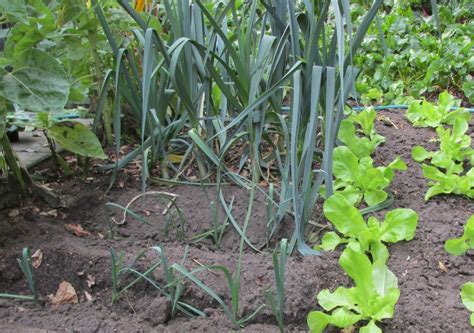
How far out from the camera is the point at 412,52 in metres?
3.21

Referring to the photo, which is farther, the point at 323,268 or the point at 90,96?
the point at 90,96

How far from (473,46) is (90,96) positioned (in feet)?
6.56

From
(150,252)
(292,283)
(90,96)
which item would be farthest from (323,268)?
(90,96)

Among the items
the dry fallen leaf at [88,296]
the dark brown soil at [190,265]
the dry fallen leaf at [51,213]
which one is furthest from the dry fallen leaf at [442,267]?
the dry fallen leaf at [51,213]

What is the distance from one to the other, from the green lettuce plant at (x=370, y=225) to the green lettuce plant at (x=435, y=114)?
90 centimetres

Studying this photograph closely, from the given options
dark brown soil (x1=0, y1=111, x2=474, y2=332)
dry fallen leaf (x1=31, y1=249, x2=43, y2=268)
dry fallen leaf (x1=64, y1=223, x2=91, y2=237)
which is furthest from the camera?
dry fallen leaf (x1=64, y1=223, x2=91, y2=237)

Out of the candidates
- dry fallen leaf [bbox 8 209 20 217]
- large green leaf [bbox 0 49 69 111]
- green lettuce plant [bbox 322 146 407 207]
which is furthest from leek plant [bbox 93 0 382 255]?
dry fallen leaf [bbox 8 209 20 217]

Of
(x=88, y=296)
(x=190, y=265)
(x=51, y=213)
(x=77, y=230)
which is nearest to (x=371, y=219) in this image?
(x=190, y=265)

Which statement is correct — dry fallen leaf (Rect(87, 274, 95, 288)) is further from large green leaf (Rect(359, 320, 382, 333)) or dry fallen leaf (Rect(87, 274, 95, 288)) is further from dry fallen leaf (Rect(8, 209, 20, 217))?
large green leaf (Rect(359, 320, 382, 333))

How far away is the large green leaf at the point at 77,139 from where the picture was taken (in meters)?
1.75

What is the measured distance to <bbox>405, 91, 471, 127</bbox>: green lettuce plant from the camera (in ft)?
7.48

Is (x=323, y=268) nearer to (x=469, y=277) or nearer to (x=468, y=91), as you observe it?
(x=469, y=277)

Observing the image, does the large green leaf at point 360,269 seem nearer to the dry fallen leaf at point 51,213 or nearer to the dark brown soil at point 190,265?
the dark brown soil at point 190,265

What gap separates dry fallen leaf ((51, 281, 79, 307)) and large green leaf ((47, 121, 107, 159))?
43cm
